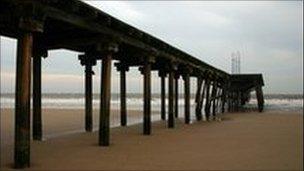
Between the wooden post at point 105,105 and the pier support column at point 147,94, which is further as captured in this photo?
the pier support column at point 147,94

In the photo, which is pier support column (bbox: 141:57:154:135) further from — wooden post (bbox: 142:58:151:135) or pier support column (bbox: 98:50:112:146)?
pier support column (bbox: 98:50:112:146)

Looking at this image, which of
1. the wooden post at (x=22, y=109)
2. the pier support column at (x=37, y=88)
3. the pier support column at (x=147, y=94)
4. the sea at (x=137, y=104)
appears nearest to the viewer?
the wooden post at (x=22, y=109)

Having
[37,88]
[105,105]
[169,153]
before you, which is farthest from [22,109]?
[37,88]

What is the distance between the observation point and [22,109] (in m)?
8.55

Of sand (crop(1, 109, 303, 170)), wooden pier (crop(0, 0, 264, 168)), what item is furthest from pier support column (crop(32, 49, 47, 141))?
sand (crop(1, 109, 303, 170))

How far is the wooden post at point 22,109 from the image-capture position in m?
8.53

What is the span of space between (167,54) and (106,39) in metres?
5.41

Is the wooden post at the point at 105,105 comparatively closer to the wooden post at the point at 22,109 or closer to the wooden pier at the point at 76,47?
→ the wooden pier at the point at 76,47

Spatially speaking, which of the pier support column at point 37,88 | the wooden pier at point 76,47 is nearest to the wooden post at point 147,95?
the wooden pier at point 76,47

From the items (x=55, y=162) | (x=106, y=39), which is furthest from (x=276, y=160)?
(x=106, y=39)

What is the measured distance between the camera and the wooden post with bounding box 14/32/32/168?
8.53 metres

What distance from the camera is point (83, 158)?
9.78 m

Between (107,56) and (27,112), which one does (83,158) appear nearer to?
(27,112)

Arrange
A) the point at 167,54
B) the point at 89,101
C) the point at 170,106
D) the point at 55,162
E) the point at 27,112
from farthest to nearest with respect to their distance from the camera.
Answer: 1. the point at 170,106
2. the point at 167,54
3. the point at 89,101
4. the point at 55,162
5. the point at 27,112
